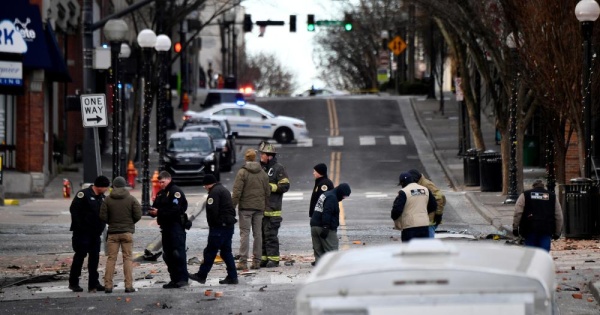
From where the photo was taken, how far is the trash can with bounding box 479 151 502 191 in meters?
34.6

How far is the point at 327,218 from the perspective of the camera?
17.8 m

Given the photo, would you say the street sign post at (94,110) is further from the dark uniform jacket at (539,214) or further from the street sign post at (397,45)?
the street sign post at (397,45)

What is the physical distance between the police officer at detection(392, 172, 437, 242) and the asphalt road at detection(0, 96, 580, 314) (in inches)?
64.8

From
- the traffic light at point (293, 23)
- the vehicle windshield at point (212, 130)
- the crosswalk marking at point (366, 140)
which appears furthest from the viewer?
the traffic light at point (293, 23)

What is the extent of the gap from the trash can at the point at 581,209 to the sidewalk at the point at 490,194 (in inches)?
10.7

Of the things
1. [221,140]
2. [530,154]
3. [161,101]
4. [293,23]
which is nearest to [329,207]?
[161,101]

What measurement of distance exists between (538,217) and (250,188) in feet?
14.7

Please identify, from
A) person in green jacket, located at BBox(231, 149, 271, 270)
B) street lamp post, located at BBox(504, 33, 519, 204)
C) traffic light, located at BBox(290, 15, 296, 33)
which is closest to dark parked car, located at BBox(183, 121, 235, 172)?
street lamp post, located at BBox(504, 33, 519, 204)

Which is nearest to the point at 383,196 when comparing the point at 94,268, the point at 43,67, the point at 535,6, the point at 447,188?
the point at 447,188

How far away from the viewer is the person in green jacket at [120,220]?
660 inches

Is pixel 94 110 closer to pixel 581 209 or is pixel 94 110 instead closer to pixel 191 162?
pixel 581 209

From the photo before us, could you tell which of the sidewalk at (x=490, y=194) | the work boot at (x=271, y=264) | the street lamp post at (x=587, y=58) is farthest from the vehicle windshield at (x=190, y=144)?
the work boot at (x=271, y=264)

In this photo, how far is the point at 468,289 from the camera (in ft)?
21.2

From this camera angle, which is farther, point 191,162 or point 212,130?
point 212,130
